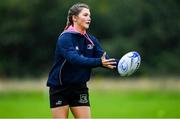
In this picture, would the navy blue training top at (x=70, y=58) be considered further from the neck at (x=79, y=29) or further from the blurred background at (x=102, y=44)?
the blurred background at (x=102, y=44)

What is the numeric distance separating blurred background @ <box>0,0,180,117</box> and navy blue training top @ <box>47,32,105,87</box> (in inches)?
993

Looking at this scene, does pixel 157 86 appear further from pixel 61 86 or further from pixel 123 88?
pixel 61 86

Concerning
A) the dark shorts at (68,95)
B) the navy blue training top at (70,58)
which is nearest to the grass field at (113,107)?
the dark shorts at (68,95)

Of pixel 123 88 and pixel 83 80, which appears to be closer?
pixel 83 80

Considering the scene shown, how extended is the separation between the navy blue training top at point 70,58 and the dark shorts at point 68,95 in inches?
4.1

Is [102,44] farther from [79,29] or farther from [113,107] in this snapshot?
[79,29]

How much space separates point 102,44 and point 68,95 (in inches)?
1709

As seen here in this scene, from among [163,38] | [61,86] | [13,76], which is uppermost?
[61,86]

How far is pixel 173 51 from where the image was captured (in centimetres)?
4447

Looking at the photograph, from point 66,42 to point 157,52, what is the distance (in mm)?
36180

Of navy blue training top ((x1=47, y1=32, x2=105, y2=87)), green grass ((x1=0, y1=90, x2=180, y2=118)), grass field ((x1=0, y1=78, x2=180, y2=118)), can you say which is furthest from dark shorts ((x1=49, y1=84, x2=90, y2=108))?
green grass ((x1=0, y1=90, x2=180, y2=118))

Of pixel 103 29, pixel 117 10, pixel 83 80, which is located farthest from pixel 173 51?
pixel 83 80

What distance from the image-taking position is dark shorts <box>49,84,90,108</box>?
10.4 metres

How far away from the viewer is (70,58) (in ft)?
33.0
